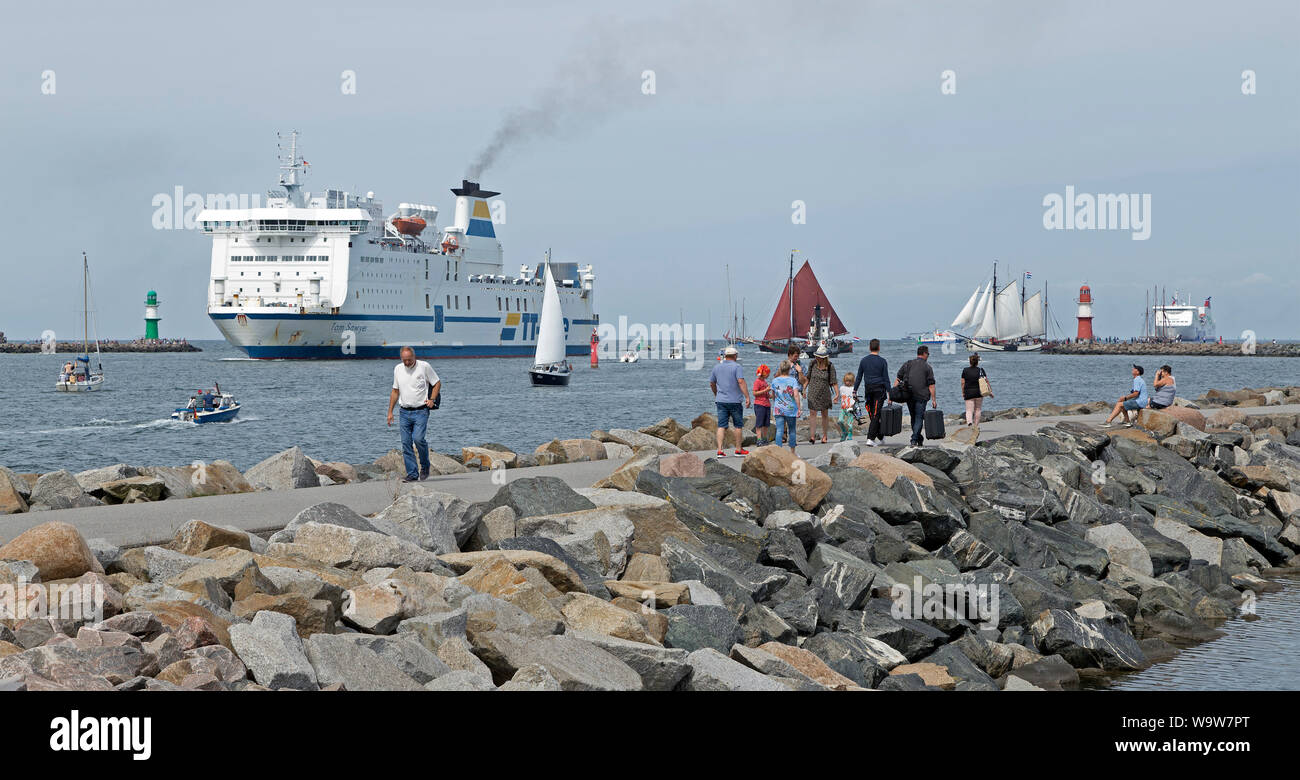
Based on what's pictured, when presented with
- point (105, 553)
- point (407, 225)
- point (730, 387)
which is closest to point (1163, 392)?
point (730, 387)

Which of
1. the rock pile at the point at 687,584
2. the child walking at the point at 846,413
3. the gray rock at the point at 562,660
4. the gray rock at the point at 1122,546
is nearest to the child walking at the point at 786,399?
the rock pile at the point at 687,584

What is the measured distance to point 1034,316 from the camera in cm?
14138

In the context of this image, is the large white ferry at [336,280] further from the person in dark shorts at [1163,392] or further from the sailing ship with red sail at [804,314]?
the person in dark shorts at [1163,392]

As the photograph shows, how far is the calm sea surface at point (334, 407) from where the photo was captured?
3247cm

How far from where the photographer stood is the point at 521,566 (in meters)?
9.00

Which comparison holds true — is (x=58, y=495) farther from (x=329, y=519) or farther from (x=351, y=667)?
(x=351, y=667)

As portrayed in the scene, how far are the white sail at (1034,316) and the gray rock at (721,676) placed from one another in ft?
455

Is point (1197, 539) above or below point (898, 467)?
below

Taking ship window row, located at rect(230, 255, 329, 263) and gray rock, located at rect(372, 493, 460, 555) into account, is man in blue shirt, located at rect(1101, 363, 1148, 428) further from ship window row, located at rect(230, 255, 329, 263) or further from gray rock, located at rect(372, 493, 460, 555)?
ship window row, located at rect(230, 255, 329, 263)

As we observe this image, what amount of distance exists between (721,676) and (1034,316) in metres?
142
